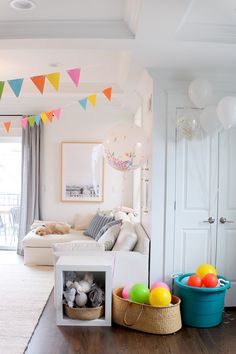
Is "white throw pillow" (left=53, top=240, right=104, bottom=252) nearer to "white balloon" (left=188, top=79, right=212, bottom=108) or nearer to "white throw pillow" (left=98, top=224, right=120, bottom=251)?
"white throw pillow" (left=98, top=224, right=120, bottom=251)

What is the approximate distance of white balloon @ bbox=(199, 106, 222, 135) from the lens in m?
3.58

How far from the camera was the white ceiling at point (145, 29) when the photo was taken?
2.67 meters

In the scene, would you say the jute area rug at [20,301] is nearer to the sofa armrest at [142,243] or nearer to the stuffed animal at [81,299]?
the stuffed animal at [81,299]

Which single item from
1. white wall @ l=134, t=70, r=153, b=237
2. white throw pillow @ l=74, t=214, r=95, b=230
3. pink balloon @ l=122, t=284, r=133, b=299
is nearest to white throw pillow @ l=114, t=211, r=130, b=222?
white throw pillow @ l=74, t=214, r=95, b=230

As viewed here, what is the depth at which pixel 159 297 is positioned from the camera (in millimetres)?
3291

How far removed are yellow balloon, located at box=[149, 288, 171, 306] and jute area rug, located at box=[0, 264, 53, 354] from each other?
1.07 metres

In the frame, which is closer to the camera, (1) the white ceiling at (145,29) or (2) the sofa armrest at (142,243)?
(1) the white ceiling at (145,29)

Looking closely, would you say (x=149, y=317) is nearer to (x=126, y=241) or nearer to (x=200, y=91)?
(x=126, y=241)

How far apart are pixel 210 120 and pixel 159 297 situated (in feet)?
5.48

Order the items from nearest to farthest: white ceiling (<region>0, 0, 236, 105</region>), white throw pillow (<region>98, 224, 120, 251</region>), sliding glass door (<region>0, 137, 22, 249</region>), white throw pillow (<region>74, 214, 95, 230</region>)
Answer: white ceiling (<region>0, 0, 236, 105</region>) → white throw pillow (<region>98, 224, 120, 251</region>) → white throw pillow (<region>74, 214, 95, 230</region>) → sliding glass door (<region>0, 137, 22, 249</region>)

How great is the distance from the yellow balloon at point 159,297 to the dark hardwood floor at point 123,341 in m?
0.27

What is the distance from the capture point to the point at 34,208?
20.7ft

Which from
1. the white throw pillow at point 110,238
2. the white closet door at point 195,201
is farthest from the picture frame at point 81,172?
the white closet door at point 195,201

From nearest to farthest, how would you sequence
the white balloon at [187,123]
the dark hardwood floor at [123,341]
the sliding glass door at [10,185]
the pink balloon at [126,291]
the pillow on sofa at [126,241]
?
the dark hardwood floor at [123,341] < the pink balloon at [126,291] < the white balloon at [187,123] < the pillow on sofa at [126,241] < the sliding glass door at [10,185]
